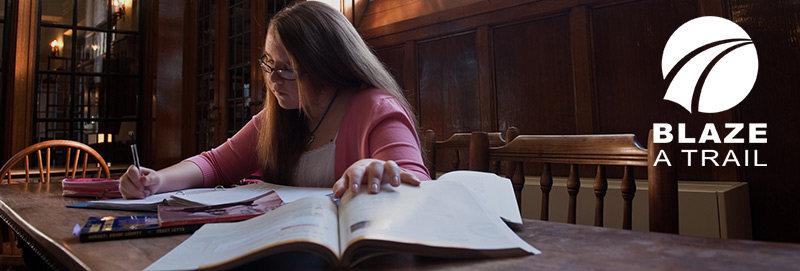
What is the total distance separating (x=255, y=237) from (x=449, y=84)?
2.60 m

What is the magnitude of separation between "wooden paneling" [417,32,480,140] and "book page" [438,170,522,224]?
211cm

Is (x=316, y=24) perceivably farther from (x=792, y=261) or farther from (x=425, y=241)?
(x=792, y=261)

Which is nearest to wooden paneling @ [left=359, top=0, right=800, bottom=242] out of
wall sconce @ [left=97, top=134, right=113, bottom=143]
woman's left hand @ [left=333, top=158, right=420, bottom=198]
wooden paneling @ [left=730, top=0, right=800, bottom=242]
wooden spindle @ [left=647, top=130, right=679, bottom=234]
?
wooden paneling @ [left=730, top=0, right=800, bottom=242]

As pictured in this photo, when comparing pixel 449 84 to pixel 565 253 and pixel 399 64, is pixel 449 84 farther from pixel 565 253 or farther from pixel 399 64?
pixel 565 253

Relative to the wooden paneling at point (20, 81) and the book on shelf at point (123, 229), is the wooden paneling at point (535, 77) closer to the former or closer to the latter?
the book on shelf at point (123, 229)

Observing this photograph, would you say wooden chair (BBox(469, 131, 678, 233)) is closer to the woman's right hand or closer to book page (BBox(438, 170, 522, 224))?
book page (BBox(438, 170, 522, 224))

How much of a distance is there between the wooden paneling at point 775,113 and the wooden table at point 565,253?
1858 millimetres

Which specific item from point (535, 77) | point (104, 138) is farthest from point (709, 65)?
point (104, 138)

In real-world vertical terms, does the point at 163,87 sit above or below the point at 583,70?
above

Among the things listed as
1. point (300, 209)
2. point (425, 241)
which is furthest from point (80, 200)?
point (425, 241)

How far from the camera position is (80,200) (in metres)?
1.01

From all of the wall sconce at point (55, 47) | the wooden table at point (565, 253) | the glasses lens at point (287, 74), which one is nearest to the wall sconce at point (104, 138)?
the wall sconce at point (55, 47)

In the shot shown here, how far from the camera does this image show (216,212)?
687mm

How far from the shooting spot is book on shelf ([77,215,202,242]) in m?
0.55
